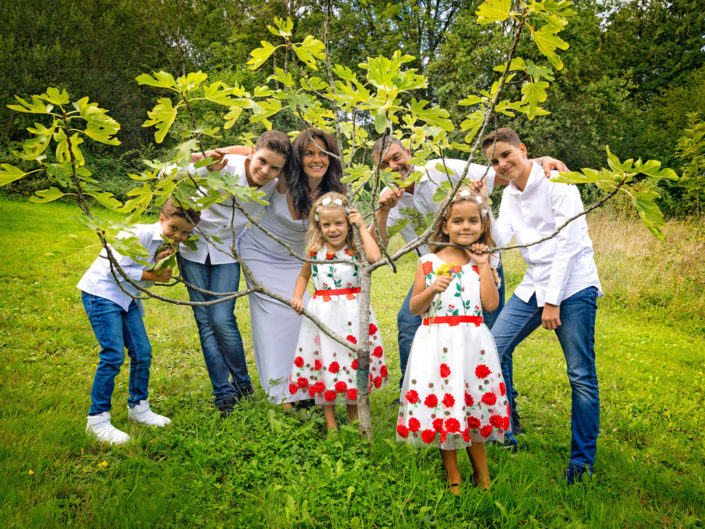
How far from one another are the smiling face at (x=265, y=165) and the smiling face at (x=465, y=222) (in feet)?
4.15

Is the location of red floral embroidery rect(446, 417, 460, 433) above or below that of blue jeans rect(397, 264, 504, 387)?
above

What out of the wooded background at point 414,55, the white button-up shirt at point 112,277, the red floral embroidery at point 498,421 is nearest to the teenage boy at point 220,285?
the white button-up shirt at point 112,277

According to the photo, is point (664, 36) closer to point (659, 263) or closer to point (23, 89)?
point (659, 263)

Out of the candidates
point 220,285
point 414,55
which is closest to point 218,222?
point 220,285

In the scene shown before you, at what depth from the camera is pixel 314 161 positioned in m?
3.16

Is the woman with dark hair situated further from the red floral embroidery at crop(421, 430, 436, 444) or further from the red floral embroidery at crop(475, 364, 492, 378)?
the red floral embroidery at crop(475, 364, 492, 378)

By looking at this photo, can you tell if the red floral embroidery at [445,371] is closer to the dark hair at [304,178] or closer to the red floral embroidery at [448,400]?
the red floral embroidery at [448,400]

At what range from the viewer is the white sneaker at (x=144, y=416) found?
9.87ft

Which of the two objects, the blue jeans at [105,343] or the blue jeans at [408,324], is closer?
the blue jeans at [105,343]

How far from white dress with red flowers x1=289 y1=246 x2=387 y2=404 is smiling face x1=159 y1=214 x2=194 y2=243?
2.91ft

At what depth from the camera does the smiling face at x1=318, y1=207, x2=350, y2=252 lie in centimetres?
286

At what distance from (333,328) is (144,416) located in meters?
1.49

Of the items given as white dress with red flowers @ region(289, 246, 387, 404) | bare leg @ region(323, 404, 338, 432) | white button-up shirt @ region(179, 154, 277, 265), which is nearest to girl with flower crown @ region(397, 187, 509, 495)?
white dress with red flowers @ region(289, 246, 387, 404)

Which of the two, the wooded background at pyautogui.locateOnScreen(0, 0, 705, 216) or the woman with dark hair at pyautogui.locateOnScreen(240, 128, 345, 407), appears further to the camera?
the wooded background at pyautogui.locateOnScreen(0, 0, 705, 216)
